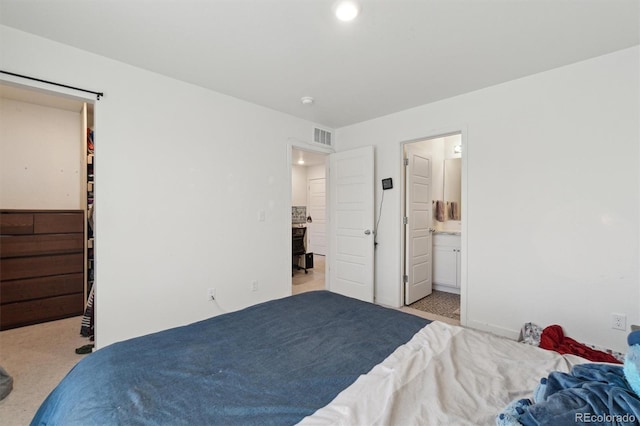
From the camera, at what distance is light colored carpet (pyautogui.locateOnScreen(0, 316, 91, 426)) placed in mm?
1775

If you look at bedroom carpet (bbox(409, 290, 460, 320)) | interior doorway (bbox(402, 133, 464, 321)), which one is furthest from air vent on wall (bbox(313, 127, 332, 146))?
bedroom carpet (bbox(409, 290, 460, 320))

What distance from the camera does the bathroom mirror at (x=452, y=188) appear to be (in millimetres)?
4414

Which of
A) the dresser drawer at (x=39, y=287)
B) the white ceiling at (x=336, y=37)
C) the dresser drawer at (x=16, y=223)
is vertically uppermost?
the white ceiling at (x=336, y=37)

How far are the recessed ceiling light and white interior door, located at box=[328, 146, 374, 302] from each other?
2.02 metres

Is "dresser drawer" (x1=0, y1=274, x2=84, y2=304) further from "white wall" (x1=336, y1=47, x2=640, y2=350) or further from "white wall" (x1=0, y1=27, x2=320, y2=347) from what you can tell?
"white wall" (x1=336, y1=47, x2=640, y2=350)

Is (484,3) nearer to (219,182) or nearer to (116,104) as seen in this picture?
(219,182)

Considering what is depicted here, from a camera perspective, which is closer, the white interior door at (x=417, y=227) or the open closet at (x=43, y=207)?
the open closet at (x=43, y=207)

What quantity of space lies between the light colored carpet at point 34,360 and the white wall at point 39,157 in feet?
4.99

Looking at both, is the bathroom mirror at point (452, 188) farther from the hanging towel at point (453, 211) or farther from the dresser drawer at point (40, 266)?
the dresser drawer at point (40, 266)

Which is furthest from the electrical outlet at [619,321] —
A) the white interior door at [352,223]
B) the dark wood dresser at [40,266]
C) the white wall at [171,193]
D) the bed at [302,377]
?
the dark wood dresser at [40,266]

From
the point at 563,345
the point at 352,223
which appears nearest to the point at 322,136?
the point at 352,223

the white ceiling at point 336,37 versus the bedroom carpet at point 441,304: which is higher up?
the white ceiling at point 336,37

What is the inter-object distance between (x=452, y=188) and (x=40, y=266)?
554cm

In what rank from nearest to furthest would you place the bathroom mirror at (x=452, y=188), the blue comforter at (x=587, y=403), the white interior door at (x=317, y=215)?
the blue comforter at (x=587, y=403), the bathroom mirror at (x=452, y=188), the white interior door at (x=317, y=215)
